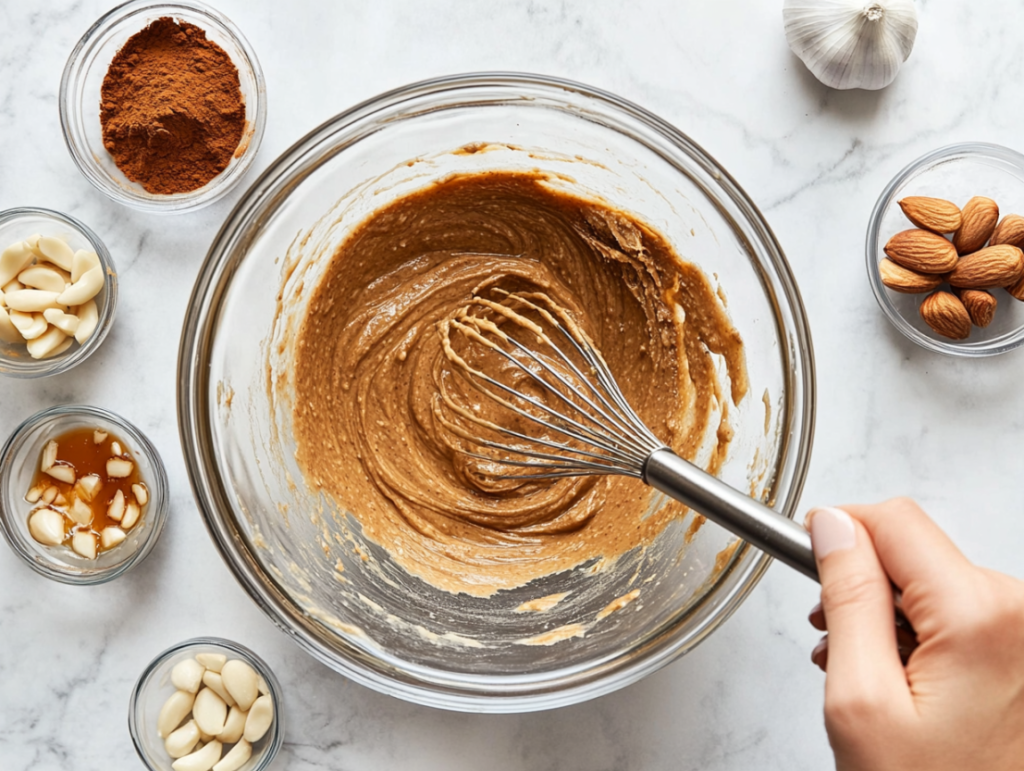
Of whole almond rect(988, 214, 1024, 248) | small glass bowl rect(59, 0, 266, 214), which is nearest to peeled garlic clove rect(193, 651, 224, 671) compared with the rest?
small glass bowl rect(59, 0, 266, 214)

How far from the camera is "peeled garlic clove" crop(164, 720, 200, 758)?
1912mm

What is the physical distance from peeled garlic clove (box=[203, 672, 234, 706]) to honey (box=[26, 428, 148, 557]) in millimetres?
381

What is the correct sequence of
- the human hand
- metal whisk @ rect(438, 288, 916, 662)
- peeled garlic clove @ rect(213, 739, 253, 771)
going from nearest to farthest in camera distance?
the human hand
metal whisk @ rect(438, 288, 916, 662)
peeled garlic clove @ rect(213, 739, 253, 771)

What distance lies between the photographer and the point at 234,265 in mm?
1703

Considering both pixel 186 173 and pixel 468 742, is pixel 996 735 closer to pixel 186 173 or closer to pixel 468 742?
pixel 468 742

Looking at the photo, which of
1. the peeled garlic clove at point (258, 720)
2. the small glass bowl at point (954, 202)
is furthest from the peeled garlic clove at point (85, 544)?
the small glass bowl at point (954, 202)

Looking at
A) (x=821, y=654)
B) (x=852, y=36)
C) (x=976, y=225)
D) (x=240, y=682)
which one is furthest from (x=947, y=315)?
(x=240, y=682)

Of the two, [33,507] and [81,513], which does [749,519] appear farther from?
[33,507]

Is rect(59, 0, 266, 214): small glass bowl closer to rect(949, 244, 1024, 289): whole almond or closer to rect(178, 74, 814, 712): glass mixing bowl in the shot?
rect(178, 74, 814, 712): glass mixing bowl

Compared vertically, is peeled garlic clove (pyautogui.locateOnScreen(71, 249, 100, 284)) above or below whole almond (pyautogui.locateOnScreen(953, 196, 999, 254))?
below

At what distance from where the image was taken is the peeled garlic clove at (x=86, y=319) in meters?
1.92

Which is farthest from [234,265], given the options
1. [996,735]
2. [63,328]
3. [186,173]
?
[996,735]

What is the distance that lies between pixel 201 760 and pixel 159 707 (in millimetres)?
164

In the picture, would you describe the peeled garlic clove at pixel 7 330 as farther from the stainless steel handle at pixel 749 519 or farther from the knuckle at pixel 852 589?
the knuckle at pixel 852 589
